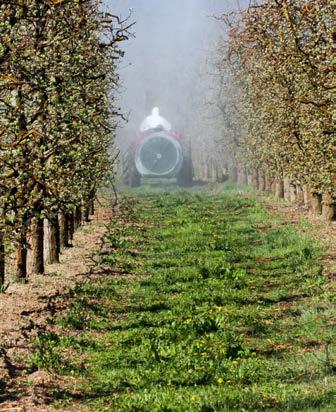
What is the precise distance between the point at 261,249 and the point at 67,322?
47.6 feet

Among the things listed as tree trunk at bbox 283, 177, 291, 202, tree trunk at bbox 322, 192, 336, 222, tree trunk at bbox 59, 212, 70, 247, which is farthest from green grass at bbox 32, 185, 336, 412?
tree trunk at bbox 283, 177, 291, 202

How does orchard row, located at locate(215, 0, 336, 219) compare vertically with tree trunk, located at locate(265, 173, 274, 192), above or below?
above

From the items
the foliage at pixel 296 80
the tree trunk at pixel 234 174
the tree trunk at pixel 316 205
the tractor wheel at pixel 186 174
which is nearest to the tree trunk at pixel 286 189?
the foliage at pixel 296 80

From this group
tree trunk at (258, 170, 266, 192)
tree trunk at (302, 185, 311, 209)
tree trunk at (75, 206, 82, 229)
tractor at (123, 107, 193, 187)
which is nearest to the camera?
tree trunk at (75, 206, 82, 229)

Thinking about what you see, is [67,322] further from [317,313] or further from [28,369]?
[317,313]

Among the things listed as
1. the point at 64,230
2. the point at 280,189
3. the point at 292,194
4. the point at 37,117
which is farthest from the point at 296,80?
the point at 280,189

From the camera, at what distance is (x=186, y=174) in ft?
291

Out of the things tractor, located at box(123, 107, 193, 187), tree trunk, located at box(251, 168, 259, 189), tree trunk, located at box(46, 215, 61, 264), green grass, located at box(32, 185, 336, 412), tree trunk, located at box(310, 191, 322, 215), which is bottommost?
green grass, located at box(32, 185, 336, 412)

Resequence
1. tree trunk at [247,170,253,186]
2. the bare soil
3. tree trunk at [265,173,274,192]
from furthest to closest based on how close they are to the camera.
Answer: tree trunk at [247,170,253,186], tree trunk at [265,173,274,192], the bare soil

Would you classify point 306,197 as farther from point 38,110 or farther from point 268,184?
point 38,110

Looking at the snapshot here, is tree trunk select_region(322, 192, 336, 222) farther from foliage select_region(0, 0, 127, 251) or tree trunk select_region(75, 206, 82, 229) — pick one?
foliage select_region(0, 0, 127, 251)

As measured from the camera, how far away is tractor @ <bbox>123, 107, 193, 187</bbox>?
8269cm

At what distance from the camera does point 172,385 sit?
45.5 ft

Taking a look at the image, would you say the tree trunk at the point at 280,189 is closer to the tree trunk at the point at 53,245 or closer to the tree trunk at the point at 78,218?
the tree trunk at the point at 78,218
